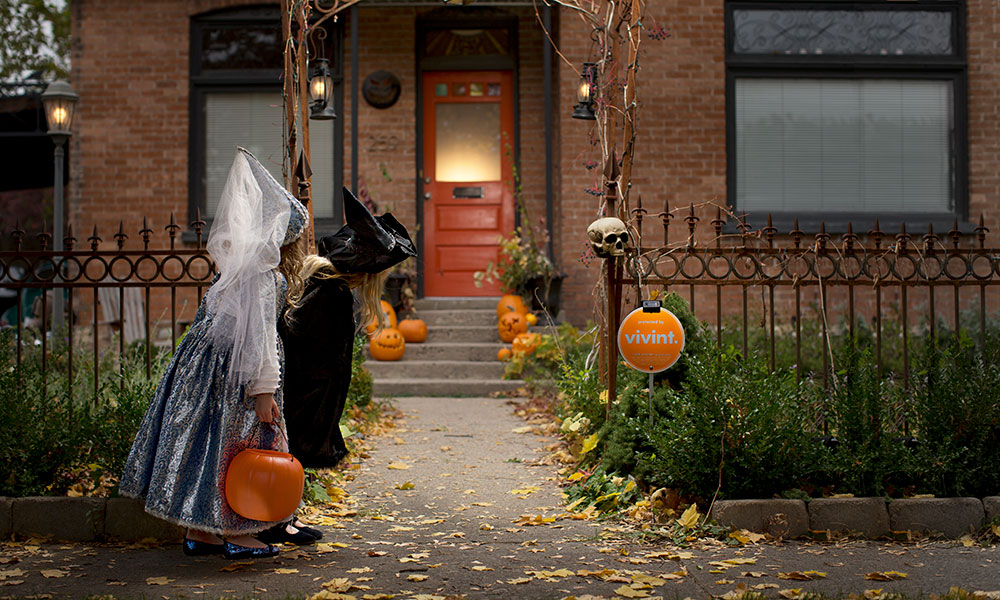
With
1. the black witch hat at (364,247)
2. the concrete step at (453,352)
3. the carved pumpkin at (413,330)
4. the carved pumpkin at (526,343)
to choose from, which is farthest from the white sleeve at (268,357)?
the carved pumpkin at (413,330)

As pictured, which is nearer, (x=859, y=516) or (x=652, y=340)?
(x=859, y=516)

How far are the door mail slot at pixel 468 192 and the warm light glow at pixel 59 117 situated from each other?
437 cm

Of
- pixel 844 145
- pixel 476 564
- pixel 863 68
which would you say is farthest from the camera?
pixel 844 145

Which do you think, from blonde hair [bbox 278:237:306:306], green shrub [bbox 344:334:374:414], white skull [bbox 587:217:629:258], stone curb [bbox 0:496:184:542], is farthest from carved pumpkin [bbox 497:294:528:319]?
stone curb [bbox 0:496:184:542]

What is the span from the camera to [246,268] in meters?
3.89

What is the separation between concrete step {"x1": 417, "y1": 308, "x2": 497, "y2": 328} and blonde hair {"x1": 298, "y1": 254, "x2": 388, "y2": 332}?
19.6ft

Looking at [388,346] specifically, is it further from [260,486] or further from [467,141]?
[260,486]

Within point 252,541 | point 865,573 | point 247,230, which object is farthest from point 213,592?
point 865,573

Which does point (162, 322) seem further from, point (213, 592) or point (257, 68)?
point (213, 592)

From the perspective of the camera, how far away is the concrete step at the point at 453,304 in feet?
34.8

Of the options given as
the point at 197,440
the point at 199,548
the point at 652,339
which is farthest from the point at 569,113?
the point at 199,548

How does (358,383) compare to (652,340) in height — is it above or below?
below

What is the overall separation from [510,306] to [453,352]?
2.56 ft

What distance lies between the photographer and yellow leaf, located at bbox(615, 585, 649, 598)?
3.51 m
